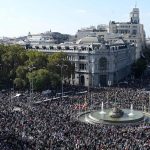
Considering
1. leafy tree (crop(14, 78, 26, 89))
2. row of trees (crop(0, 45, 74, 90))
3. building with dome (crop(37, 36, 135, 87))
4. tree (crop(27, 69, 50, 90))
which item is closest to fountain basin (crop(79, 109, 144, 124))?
tree (crop(27, 69, 50, 90))

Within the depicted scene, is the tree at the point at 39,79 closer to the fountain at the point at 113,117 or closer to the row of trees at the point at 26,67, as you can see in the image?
the row of trees at the point at 26,67

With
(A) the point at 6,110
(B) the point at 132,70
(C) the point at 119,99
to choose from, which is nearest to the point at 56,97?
(C) the point at 119,99

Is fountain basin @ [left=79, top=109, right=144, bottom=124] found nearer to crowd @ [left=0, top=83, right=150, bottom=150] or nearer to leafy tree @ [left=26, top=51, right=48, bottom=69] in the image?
crowd @ [left=0, top=83, right=150, bottom=150]

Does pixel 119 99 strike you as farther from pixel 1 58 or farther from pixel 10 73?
pixel 1 58

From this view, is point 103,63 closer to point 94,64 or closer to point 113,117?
point 94,64

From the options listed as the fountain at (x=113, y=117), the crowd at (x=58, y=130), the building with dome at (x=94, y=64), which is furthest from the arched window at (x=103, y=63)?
the fountain at (x=113, y=117)
